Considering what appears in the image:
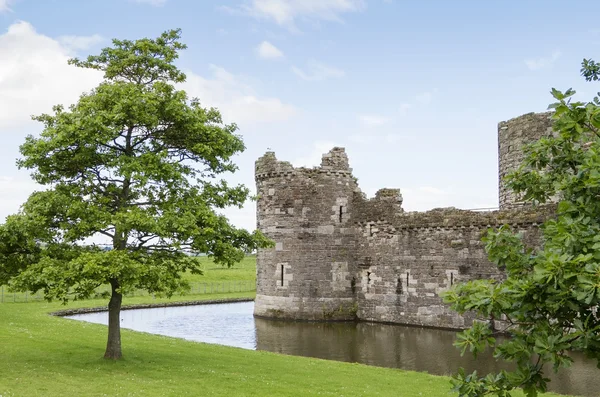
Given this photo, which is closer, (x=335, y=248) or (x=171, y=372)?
(x=171, y=372)

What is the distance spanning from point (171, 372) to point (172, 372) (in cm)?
3

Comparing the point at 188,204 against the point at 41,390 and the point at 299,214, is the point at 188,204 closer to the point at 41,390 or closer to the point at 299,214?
the point at 41,390

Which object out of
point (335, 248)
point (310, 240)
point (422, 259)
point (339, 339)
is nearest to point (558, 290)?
point (339, 339)

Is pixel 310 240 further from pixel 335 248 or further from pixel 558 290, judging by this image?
pixel 558 290

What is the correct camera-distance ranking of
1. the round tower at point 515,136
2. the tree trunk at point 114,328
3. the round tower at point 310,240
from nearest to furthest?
the tree trunk at point 114,328 < the round tower at point 515,136 < the round tower at point 310,240

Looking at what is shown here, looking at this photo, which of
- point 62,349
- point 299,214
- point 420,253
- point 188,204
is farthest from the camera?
point 299,214

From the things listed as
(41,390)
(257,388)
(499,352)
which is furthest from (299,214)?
(499,352)

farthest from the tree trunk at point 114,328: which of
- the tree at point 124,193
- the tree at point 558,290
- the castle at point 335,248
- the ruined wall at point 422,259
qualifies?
the ruined wall at point 422,259

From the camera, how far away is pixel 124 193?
19312mm

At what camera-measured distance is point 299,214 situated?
116ft

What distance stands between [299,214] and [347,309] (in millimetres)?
5847

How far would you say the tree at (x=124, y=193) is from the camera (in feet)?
55.6

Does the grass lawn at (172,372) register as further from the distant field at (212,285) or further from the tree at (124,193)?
the distant field at (212,285)

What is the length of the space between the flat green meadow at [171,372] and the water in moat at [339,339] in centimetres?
242
